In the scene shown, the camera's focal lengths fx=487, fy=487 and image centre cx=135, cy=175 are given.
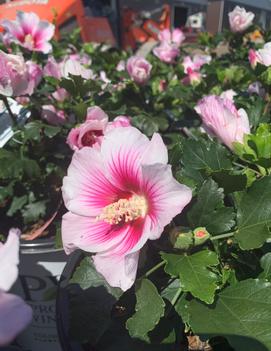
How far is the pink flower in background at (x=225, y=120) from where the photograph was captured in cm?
80

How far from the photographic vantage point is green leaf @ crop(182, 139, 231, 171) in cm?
79

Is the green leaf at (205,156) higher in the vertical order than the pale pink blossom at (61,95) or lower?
higher

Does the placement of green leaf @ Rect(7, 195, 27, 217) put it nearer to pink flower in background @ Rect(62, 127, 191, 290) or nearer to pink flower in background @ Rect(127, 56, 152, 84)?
Answer: pink flower in background @ Rect(127, 56, 152, 84)

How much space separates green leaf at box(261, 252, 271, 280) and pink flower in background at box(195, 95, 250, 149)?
7.6 inches

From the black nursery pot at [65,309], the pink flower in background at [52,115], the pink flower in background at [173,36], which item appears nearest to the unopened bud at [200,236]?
the black nursery pot at [65,309]

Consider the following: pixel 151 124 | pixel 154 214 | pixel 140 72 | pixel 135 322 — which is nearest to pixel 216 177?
pixel 154 214

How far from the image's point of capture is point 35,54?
142 centimetres

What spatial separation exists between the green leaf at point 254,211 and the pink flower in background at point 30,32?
878 mm

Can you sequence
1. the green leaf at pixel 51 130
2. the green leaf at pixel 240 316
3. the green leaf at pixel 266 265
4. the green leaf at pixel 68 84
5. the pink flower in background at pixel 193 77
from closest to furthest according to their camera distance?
the green leaf at pixel 240 316
the green leaf at pixel 266 265
the green leaf at pixel 68 84
the green leaf at pixel 51 130
the pink flower in background at pixel 193 77

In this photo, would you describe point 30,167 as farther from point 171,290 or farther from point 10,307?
point 10,307

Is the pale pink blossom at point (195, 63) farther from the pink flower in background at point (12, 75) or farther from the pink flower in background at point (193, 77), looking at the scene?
the pink flower in background at point (12, 75)

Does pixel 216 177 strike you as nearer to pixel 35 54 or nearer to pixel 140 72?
pixel 140 72

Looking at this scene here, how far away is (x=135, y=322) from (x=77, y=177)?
222mm

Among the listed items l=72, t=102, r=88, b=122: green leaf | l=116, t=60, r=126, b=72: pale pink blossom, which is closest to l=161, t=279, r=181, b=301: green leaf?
l=72, t=102, r=88, b=122: green leaf
